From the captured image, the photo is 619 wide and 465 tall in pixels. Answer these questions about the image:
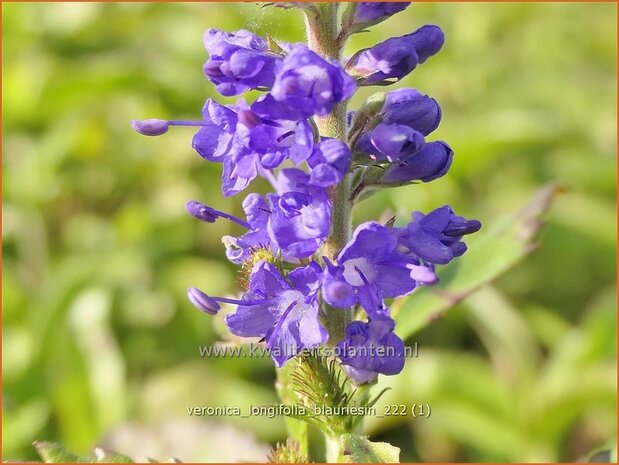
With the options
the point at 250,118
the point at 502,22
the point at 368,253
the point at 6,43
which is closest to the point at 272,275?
the point at 368,253

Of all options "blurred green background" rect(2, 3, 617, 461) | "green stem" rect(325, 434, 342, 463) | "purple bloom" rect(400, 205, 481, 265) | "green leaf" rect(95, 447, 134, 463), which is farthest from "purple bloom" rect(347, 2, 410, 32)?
"blurred green background" rect(2, 3, 617, 461)

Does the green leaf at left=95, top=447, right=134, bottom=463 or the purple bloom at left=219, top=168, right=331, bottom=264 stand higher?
the purple bloom at left=219, top=168, right=331, bottom=264

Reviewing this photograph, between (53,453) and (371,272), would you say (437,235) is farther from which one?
(53,453)

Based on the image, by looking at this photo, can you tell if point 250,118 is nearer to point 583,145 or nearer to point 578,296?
point 578,296

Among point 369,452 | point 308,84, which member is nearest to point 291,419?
point 369,452

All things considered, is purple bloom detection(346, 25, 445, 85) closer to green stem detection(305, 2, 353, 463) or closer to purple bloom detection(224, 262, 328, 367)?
green stem detection(305, 2, 353, 463)

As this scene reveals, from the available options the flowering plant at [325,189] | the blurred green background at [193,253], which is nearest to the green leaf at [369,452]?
the flowering plant at [325,189]

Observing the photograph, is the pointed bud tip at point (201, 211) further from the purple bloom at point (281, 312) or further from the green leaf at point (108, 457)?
the green leaf at point (108, 457)
